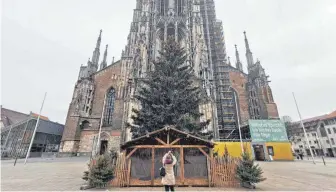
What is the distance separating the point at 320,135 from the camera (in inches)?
1715

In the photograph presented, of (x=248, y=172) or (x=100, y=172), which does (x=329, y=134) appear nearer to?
(x=248, y=172)

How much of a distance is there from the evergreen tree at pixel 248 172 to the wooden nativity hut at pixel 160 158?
125 centimetres

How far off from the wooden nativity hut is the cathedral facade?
45.3ft

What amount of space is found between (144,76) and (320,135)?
49654mm

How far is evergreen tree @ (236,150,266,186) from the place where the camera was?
6.52 meters

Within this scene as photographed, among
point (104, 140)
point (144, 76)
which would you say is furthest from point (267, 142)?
point (104, 140)

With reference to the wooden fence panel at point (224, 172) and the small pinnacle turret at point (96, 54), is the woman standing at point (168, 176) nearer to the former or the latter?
the wooden fence panel at point (224, 172)

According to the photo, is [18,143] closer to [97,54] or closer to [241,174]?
[97,54]

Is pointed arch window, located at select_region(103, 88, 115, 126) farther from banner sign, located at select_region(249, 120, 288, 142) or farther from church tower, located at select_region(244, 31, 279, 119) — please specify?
church tower, located at select_region(244, 31, 279, 119)

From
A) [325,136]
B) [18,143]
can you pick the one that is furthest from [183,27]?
[325,136]

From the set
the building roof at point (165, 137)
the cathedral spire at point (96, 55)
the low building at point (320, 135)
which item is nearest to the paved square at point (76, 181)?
the building roof at point (165, 137)

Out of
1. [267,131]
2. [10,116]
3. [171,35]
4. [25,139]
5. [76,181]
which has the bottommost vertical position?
[76,181]

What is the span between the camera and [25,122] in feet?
96.1

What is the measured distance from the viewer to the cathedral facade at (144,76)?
2353 centimetres
